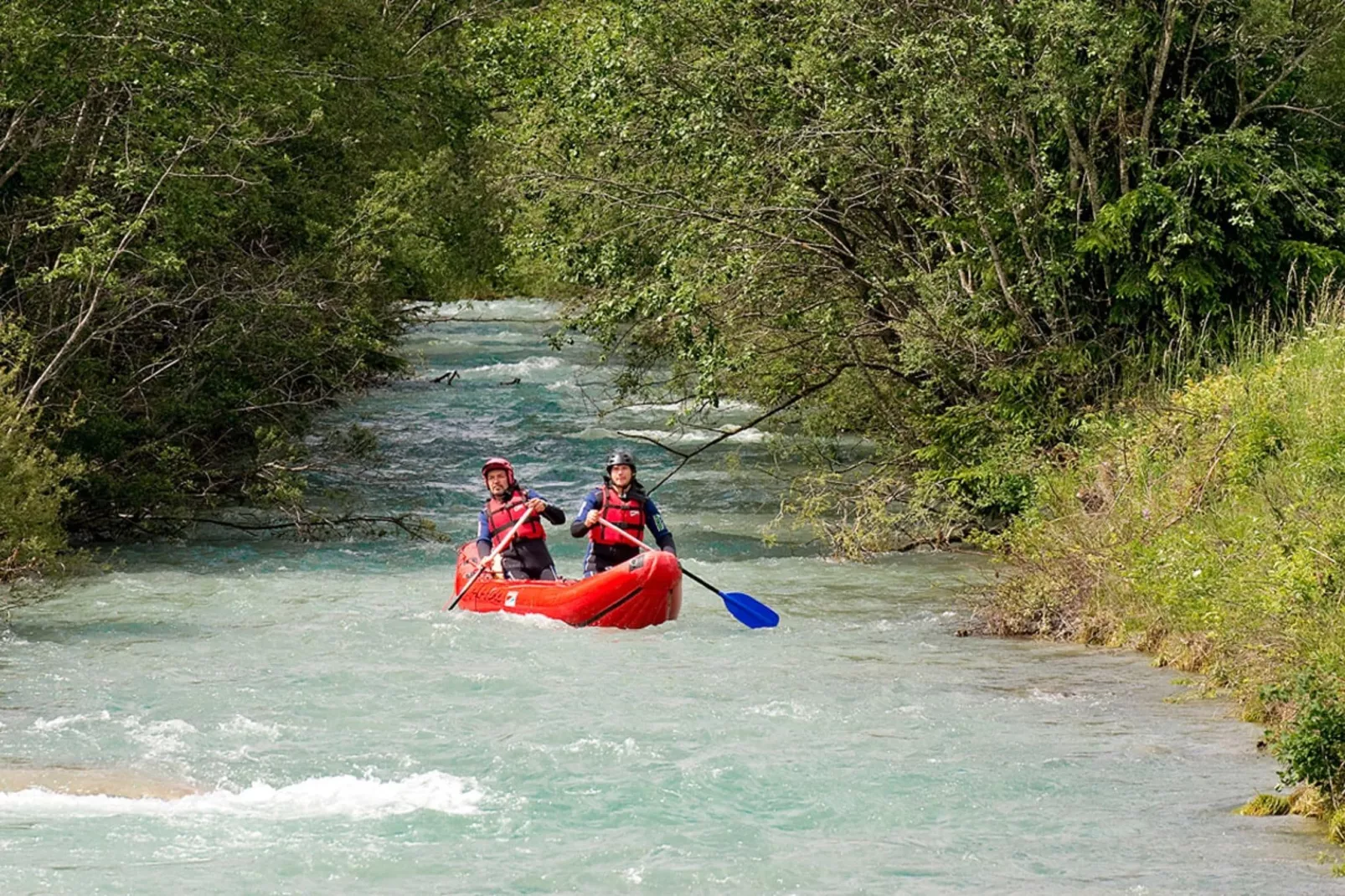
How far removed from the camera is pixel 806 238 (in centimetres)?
1666

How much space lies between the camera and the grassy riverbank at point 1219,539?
8711 mm

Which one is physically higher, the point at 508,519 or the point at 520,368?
the point at 508,519

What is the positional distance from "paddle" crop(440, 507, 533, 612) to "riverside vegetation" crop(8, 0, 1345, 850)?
2670mm

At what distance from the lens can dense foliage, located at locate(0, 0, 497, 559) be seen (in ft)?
49.8

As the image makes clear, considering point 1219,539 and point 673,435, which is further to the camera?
point 673,435

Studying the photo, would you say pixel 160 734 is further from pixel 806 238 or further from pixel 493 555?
pixel 806 238

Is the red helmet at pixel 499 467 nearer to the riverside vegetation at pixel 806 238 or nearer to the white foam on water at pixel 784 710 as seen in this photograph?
the riverside vegetation at pixel 806 238

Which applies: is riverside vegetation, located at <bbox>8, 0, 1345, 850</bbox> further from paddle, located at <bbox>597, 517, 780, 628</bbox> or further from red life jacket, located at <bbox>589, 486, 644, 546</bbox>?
red life jacket, located at <bbox>589, 486, 644, 546</bbox>

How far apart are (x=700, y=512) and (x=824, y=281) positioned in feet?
11.5

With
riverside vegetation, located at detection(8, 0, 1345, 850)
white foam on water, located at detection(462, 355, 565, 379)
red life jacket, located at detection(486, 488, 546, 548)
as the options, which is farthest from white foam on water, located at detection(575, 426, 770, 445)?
red life jacket, located at detection(486, 488, 546, 548)

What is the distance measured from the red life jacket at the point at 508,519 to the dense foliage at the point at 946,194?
95.0 inches

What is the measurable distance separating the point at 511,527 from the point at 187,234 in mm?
4428

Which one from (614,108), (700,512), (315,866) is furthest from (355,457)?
(315,866)

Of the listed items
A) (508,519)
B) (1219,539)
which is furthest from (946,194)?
(1219,539)
